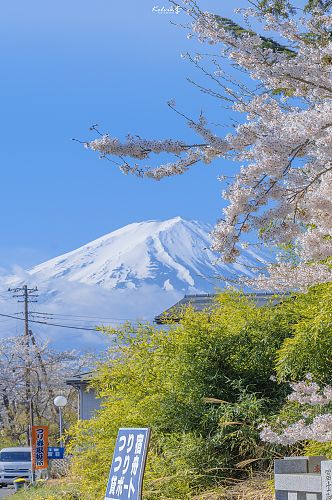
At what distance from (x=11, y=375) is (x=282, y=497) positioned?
39.9m

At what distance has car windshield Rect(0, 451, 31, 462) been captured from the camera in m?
29.4

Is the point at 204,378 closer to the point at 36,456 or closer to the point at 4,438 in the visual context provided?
the point at 36,456

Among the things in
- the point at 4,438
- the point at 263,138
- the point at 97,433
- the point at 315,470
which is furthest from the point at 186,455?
the point at 4,438

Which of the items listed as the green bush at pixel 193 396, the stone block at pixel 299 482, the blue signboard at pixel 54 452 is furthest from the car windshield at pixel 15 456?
the stone block at pixel 299 482

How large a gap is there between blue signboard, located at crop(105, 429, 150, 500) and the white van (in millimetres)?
21456

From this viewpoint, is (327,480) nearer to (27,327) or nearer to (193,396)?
(193,396)

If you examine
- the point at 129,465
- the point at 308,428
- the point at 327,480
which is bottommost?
the point at 327,480

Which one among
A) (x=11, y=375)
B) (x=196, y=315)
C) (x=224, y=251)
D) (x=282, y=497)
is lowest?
(x=282, y=497)

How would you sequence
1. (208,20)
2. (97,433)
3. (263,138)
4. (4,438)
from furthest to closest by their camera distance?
(4,438)
(97,433)
(208,20)
(263,138)

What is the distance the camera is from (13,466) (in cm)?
2883

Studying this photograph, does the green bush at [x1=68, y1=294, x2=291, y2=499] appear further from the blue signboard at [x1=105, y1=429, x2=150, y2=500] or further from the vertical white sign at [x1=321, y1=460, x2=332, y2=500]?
the vertical white sign at [x1=321, y1=460, x2=332, y2=500]

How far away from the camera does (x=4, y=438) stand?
44.1 m

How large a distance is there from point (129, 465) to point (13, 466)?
891 inches

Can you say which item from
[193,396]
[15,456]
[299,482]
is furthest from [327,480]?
[15,456]
